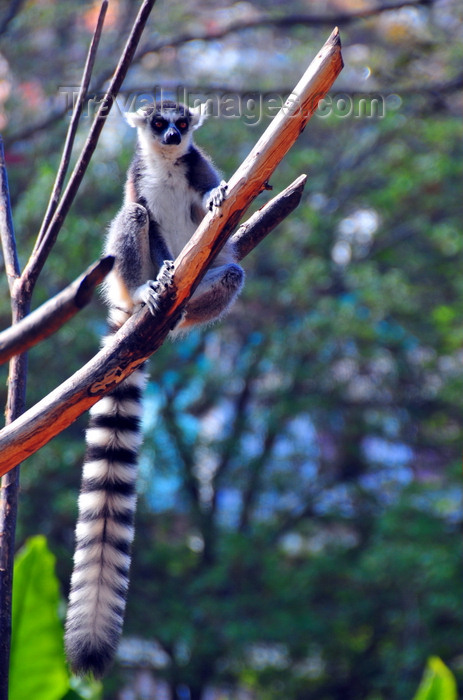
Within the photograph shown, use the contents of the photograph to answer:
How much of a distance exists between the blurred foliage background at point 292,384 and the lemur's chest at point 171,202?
308 cm

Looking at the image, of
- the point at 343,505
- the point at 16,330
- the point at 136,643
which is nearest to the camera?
the point at 16,330

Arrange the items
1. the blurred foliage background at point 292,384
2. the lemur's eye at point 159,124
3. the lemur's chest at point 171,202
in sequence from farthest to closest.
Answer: the blurred foliage background at point 292,384
the lemur's eye at point 159,124
the lemur's chest at point 171,202

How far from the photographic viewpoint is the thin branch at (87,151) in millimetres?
2531

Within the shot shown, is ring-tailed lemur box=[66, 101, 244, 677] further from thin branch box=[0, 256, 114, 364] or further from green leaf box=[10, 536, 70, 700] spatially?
thin branch box=[0, 256, 114, 364]

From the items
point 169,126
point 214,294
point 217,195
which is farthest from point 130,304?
point 169,126

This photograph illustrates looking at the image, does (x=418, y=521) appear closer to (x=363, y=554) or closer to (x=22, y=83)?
(x=363, y=554)

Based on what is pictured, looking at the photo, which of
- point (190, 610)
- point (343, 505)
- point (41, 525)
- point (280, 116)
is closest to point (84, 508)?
point (280, 116)

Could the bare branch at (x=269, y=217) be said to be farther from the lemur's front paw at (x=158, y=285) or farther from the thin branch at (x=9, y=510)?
the thin branch at (x=9, y=510)

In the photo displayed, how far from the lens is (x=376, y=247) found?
9.32m

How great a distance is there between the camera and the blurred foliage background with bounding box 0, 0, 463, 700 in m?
7.50

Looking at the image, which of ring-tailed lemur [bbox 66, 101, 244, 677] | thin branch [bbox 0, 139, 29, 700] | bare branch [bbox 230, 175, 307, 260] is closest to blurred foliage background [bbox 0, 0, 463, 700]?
ring-tailed lemur [bbox 66, 101, 244, 677]

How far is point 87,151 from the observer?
2617mm

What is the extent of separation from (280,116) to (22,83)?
704 centimetres

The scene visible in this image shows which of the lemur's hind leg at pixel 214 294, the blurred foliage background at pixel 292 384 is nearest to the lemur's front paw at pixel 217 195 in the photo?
the lemur's hind leg at pixel 214 294
